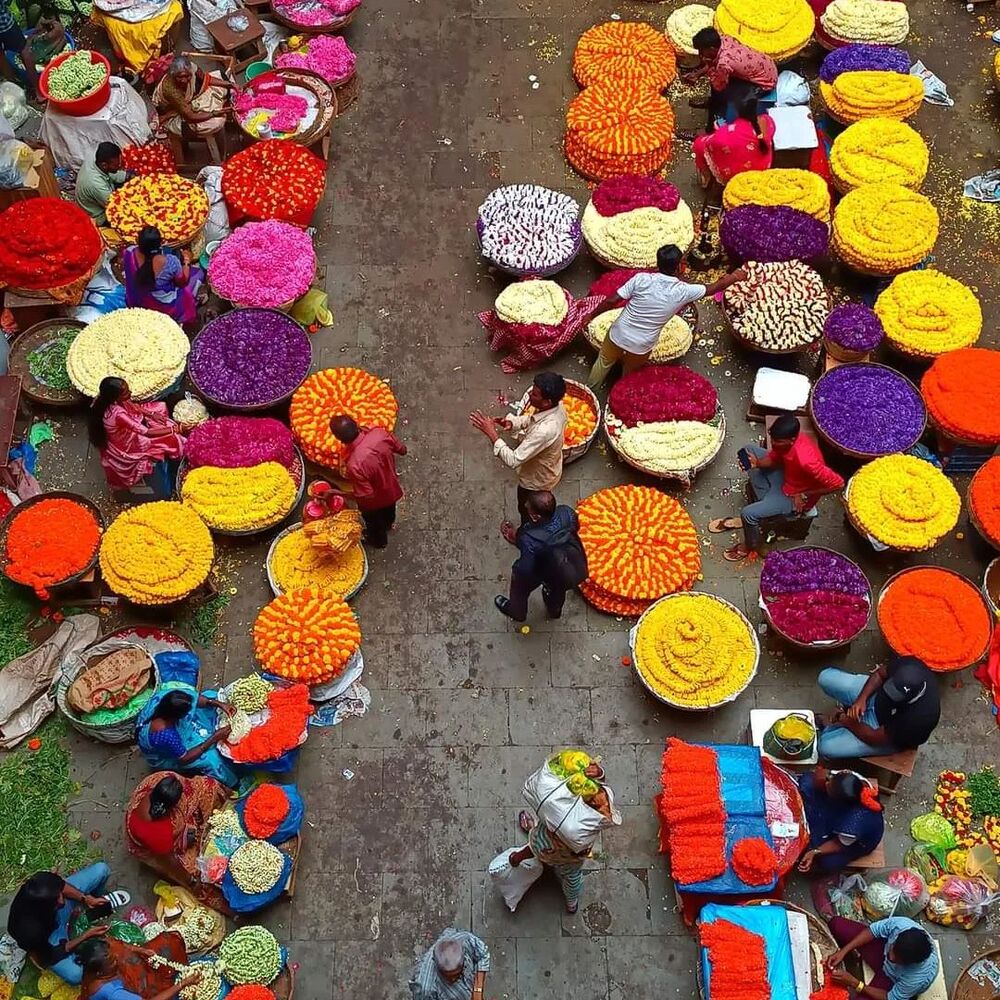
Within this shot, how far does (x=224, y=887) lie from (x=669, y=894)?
9.69 feet

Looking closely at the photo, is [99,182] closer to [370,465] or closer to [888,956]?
[370,465]

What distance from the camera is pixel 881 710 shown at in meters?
6.63

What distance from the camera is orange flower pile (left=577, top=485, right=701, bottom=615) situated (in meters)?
7.85

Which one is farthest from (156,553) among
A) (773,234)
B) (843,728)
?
(773,234)

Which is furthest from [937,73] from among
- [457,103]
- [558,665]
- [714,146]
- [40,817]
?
[40,817]

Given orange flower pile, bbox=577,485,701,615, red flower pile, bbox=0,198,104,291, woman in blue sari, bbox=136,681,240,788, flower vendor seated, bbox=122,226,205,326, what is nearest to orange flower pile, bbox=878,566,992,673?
orange flower pile, bbox=577,485,701,615

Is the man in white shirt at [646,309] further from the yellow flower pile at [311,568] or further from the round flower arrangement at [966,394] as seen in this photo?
the yellow flower pile at [311,568]

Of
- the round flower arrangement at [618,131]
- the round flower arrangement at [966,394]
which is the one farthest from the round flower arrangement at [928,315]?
the round flower arrangement at [618,131]

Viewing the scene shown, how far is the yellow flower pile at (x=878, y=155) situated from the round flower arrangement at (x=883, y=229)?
288 millimetres

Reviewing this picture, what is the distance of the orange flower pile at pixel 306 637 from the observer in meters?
7.27

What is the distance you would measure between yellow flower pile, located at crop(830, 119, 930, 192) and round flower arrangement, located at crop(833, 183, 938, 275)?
0.94 feet

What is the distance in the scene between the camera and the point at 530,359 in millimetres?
9109

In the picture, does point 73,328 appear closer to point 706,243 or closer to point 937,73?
point 706,243

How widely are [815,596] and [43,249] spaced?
7055 millimetres
